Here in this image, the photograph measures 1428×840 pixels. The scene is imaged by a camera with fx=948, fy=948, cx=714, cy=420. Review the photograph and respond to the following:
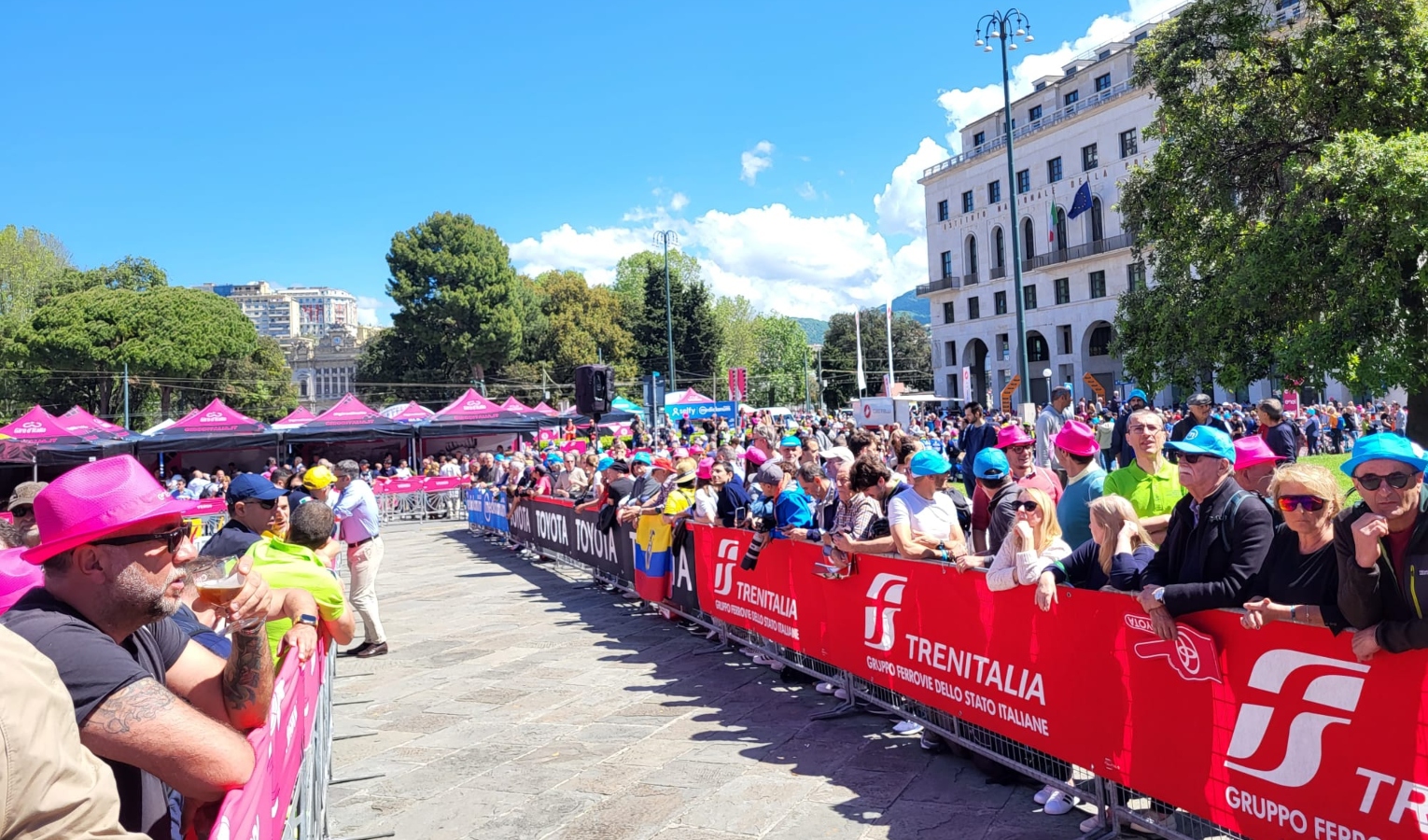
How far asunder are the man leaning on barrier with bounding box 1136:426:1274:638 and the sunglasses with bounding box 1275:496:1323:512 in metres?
0.27

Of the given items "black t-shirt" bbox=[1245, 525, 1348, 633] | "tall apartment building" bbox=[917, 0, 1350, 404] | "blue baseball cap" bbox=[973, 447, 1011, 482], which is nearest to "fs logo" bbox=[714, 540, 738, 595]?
"blue baseball cap" bbox=[973, 447, 1011, 482]

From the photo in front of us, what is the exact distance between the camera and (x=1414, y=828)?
2980 mm

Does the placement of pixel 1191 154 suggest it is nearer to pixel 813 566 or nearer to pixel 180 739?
pixel 813 566

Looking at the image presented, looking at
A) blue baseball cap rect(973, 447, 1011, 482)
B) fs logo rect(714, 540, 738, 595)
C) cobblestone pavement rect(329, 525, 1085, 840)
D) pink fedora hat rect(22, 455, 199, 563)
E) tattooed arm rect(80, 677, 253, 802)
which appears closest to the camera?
tattooed arm rect(80, 677, 253, 802)

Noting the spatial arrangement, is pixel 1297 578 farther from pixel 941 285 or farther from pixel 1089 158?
pixel 941 285

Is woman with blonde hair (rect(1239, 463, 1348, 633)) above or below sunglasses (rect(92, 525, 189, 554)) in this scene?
below

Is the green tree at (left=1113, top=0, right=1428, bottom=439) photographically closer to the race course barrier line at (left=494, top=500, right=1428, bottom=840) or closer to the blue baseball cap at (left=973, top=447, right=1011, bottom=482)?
the blue baseball cap at (left=973, top=447, right=1011, bottom=482)

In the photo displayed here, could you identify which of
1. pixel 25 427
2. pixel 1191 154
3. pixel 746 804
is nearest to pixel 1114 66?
pixel 1191 154

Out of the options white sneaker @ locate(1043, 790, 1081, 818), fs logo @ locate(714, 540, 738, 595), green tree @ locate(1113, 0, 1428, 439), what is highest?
green tree @ locate(1113, 0, 1428, 439)

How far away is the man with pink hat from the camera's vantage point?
5680 mm

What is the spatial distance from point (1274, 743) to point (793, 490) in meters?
4.32

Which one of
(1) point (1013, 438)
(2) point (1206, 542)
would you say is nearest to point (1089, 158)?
A: (1) point (1013, 438)

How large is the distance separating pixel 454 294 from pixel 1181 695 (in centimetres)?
5898

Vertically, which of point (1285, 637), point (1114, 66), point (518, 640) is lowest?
point (518, 640)
